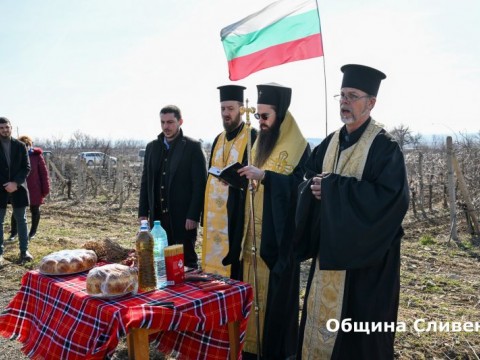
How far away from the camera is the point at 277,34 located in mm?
3957

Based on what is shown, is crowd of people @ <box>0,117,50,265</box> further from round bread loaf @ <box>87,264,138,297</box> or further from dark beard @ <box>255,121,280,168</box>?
round bread loaf @ <box>87,264,138,297</box>

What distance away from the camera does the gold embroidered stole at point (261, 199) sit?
3629 mm

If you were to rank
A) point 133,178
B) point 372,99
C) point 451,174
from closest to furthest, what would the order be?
1. point 372,99
2. point 451,174
3. point 133,178

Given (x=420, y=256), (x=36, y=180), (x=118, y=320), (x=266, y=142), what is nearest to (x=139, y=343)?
(x=118, y=320)

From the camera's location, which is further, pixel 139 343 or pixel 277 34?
pixel 277 34

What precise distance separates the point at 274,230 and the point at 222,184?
1.12m

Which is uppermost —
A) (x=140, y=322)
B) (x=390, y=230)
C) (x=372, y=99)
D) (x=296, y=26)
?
(x=296, y=26)

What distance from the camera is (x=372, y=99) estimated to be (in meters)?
3.04

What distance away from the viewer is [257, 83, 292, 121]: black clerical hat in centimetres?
360

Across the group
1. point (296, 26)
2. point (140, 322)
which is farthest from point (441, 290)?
point (140, 322)

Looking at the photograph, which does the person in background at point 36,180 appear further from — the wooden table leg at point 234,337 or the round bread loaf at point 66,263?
the wooden table leg at point 234,337

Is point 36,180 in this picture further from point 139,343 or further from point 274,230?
point 139,343

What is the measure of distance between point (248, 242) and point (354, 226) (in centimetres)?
122

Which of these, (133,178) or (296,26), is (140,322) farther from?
(133,178)
